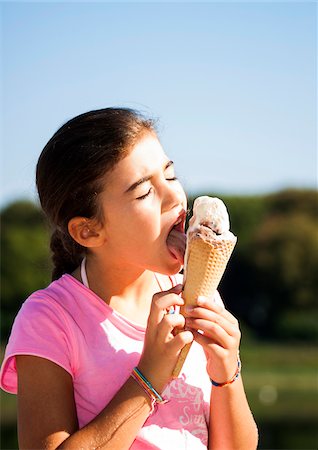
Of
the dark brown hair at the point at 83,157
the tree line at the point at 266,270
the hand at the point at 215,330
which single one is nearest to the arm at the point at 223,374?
the hand at the point at 215,330

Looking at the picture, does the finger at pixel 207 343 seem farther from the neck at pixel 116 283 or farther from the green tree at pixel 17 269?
the green tree at pixel 17 269

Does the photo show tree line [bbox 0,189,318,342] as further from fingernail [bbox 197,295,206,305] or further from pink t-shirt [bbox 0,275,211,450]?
fingernail [bbox 197,295,206,305]

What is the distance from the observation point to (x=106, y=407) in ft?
6.85

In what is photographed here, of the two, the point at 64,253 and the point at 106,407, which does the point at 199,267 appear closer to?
the point at 106,407

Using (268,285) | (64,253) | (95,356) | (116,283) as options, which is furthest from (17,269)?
(95,356)

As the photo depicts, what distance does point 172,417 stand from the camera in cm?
226

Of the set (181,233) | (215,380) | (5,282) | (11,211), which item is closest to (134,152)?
(181,233)

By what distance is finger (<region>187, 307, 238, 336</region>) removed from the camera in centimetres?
211

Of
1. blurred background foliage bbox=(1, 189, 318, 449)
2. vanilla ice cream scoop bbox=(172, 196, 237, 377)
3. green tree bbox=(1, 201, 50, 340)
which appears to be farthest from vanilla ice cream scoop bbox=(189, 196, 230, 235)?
green tree bbox=(1, 201, 50, 340)

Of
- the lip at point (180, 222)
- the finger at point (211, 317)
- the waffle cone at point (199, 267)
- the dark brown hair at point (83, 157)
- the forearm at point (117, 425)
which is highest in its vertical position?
the dark brown hair at point (83, 157)

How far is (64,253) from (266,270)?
119 feet

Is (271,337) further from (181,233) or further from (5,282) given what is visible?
(181,233)

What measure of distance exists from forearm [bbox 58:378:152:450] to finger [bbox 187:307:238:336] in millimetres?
205

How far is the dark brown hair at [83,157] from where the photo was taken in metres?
2.21
